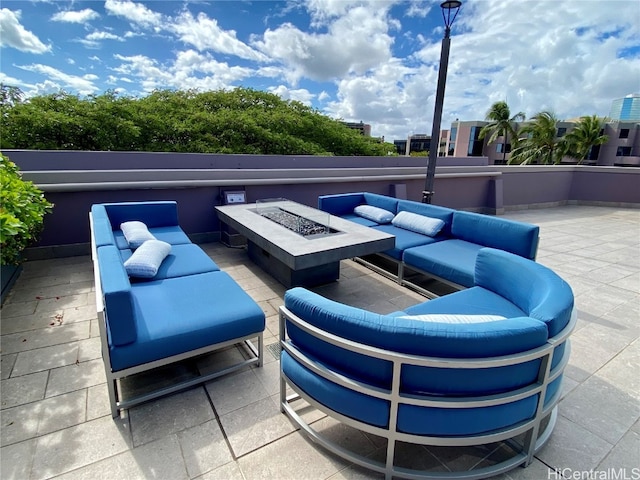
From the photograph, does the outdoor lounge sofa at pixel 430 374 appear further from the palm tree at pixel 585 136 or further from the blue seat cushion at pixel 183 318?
the palm tree at pixel 585 136

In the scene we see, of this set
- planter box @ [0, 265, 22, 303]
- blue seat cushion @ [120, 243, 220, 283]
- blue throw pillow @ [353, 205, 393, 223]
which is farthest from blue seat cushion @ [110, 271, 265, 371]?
blue throw pillow @ [353, 205, 393, 223]

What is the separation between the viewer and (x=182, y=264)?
2.89m

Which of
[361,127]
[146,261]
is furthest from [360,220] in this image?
[361,127]

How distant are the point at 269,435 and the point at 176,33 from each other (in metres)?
7.81

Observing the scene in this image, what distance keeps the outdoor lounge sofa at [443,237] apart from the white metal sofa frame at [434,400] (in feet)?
5.04

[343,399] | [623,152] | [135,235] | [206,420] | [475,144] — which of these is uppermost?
[475,144]

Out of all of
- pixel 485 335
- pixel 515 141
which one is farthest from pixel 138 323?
pixel 515 141

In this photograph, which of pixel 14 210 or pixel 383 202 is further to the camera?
pixel 383 202

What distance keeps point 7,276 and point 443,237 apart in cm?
493

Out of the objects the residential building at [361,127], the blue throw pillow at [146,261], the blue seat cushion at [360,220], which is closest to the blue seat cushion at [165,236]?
the blue throw pillow at [146,261]

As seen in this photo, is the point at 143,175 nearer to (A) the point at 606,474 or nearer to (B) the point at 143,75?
(B) the point at 143,75

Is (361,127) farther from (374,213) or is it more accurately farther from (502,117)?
(374,213)

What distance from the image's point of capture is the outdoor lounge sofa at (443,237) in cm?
319

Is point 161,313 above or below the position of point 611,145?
below
